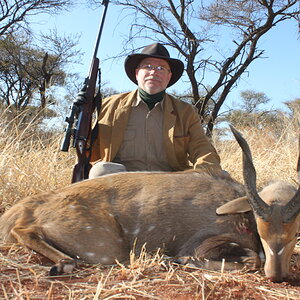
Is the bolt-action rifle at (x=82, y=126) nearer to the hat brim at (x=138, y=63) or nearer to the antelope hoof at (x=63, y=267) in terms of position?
the hat brim at (x=138, y=63)

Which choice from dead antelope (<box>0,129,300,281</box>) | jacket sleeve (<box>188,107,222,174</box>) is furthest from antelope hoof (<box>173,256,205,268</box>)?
jacket sleeve (<box>188,107,222,174</box>)

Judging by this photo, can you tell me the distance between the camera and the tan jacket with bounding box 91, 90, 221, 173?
4.59 metres

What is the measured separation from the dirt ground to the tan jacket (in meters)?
1.94

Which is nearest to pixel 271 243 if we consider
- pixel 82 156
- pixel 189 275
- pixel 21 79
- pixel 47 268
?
pixel 189 275

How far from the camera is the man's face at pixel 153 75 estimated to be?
15.5 ft

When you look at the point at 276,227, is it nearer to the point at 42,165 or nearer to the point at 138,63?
the point at 138,63

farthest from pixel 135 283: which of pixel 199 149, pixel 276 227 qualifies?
pixel 199 149

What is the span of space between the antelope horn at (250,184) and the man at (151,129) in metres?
1.76

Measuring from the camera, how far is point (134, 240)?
306 centimetres

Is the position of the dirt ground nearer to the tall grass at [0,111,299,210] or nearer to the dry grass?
the dry grass

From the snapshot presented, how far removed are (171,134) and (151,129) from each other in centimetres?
27

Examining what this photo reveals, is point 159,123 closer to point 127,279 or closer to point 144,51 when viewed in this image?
point 144,51

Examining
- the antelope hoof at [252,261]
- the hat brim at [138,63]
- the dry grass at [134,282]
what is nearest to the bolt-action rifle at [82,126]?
the hat brim at [138,63]

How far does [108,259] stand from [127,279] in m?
0.42
